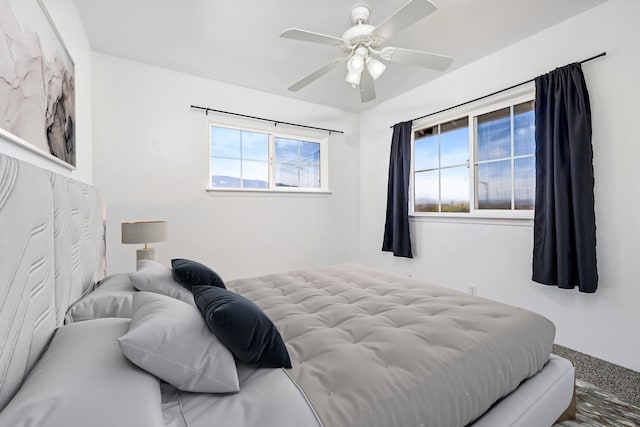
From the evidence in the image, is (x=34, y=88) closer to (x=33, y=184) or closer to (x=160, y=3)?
(x=33, y=184)

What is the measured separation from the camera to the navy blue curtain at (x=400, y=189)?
342 cm

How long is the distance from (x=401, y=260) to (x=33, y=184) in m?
3.38

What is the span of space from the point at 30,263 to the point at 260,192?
264cm

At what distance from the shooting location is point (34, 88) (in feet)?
4.12

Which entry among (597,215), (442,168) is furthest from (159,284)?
(442,168)

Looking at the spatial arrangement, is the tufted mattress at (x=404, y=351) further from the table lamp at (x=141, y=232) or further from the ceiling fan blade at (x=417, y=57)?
the ceiling fan blade at (x=417, y=57)

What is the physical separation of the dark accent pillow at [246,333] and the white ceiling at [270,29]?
202 centimetres

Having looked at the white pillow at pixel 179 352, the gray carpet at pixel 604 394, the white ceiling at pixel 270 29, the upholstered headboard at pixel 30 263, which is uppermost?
the white ceiling at pixel 270 29

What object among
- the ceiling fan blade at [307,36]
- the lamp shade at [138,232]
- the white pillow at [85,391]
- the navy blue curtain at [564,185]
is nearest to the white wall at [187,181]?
the lamp shade at [138,232]

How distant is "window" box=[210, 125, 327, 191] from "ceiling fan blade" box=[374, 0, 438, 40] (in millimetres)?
2153

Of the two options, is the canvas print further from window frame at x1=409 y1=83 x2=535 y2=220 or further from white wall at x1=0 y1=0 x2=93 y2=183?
window frame at x1=409 y1=83 x2=535 y2=220

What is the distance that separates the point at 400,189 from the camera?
3.47 m

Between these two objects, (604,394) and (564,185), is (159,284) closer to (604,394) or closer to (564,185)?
(604,394)

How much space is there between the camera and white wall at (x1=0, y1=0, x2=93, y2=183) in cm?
154
